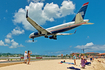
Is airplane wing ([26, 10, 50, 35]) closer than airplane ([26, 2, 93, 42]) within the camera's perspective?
No

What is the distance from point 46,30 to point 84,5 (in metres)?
15.2

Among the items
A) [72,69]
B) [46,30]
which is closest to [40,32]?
[46,30]

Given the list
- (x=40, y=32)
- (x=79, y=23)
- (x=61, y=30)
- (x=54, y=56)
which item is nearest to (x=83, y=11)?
(x=79, y=23)

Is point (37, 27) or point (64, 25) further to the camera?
point (37, 27)

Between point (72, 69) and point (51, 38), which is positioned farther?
point (51, 38)

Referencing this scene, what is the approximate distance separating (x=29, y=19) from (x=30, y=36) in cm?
975

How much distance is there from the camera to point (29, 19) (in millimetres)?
30438

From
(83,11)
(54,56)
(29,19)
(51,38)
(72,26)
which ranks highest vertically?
(83,11)

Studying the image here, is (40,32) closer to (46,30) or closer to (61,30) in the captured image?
(46,30)

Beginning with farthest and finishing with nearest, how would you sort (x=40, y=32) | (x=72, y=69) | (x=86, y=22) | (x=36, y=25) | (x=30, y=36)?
(x=30, y=36), (x=40, y=32), (x=36, y=25), (x=86, y=22), (x=72, y=69)

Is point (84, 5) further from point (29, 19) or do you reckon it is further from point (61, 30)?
point (29, 19)

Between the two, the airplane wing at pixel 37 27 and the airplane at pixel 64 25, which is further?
the airplane wing at pixel 37 27

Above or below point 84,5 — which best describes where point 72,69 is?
below

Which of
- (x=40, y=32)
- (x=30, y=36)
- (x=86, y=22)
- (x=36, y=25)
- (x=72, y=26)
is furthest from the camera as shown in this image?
(x=30, y=36)
